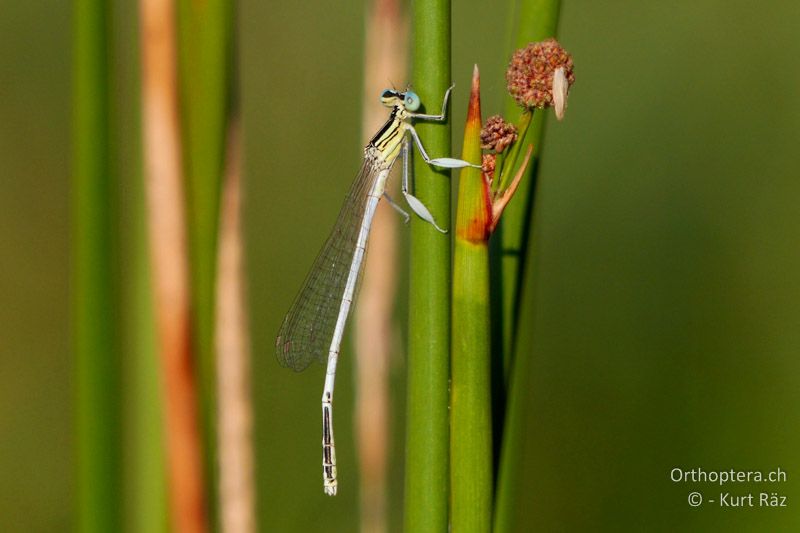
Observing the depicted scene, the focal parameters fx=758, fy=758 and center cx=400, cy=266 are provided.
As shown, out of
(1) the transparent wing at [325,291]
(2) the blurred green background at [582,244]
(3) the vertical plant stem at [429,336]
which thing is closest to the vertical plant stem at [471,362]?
(3) the vertical plant stem at [429,336]

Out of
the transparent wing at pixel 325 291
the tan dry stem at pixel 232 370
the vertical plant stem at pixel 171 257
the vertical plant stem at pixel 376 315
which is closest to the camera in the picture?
the vertical plant stem at pixel 171 257

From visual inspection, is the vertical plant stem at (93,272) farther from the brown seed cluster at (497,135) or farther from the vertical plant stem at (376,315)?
the vertical plant stem at (376,315)

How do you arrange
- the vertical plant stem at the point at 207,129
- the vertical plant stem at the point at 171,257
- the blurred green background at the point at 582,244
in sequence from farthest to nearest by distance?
the blurred green background at the point at 582,244 < the vertical plant stem at the point at 171,257 < the vertical plant stem at the point at 207,129

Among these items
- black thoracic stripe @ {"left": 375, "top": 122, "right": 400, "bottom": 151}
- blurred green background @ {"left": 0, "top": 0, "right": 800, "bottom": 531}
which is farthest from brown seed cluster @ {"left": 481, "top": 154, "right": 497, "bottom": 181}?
blurred green background @ {"left": 0, "top": 0, "right": 800, "bottom": 531}

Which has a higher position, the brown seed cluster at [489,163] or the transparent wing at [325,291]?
the brown seed cluster at [489,163]

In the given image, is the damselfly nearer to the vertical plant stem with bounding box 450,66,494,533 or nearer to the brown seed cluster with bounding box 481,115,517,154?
the brown seed cluster with bounding box 481,115,517,154

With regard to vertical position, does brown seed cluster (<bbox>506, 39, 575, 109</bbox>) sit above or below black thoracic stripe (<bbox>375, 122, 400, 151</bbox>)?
above

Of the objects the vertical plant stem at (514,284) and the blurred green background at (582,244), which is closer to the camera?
the vertical plant stem at (514,284)

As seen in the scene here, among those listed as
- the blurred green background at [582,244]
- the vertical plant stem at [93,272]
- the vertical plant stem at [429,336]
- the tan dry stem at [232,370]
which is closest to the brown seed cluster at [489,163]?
the vertical plant stem at [429,336]
